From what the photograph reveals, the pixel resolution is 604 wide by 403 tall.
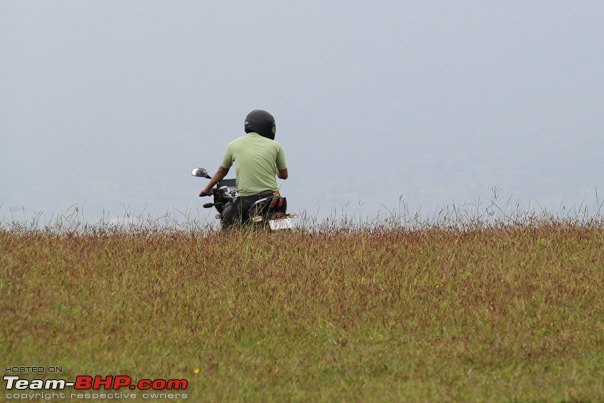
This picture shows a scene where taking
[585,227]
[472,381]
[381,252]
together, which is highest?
[585,227]

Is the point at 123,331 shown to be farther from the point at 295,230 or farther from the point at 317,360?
the point at 295,230

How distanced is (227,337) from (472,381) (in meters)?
2.62

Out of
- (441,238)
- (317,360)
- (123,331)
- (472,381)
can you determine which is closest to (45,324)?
(123,331)

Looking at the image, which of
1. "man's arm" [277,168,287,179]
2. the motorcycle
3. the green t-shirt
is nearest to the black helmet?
the green t-shirt

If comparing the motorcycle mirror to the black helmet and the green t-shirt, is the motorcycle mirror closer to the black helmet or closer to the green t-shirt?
the green t-shirt

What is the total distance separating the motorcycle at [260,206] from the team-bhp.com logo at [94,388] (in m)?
5.63

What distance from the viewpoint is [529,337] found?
344 inches

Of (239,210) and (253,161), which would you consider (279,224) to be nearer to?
(239,210)

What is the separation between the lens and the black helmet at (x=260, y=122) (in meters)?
13.4

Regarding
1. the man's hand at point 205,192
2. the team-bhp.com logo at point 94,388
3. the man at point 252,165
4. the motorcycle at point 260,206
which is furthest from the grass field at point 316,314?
the man's hand at point 205,192

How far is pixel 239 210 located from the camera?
1340cm

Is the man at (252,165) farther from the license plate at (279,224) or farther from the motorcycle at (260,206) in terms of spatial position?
the license plate at (279,224)

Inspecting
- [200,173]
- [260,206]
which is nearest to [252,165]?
[260,206]

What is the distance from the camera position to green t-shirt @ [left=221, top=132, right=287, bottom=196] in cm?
1309
